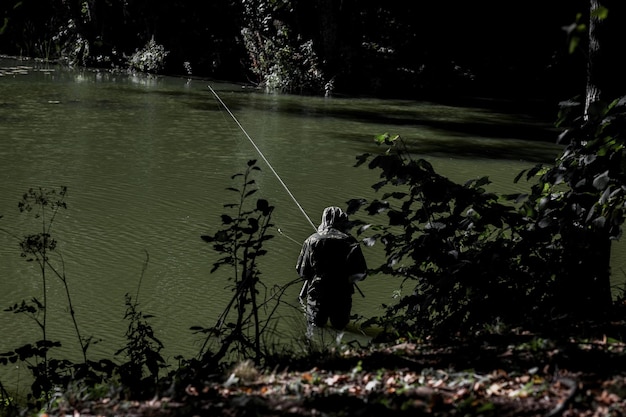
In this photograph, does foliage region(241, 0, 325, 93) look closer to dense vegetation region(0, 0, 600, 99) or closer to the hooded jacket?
dense vegetation region(0, 0, 600, 99)

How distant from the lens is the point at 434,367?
4152 mm

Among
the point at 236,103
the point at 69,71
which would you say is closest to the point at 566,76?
the point at 236,103

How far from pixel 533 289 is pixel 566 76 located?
31905 millimetres

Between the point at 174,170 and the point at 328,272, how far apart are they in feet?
27.6

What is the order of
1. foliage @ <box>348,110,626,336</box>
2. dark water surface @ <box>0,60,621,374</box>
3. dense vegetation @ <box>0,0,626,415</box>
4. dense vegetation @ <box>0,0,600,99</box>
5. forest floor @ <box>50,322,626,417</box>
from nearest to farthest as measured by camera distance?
forest floor @ <box>50,322,626,417</box> < dense vegetation @ <box>0,0,626,415</box> < foliage @ <box>348,110,626,336</box> < dark water surface @ <box>0,60,621,374</box> < dense vegetation @ <box>0,0,600,99</box>

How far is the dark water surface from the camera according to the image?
9.09 meters

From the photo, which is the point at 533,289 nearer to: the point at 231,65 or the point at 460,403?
the point at 460,403

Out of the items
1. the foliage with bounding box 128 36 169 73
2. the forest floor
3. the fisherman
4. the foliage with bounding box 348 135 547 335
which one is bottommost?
the fisherman

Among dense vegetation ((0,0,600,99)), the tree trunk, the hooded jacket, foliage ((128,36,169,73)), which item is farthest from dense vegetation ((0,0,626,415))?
foliage ((128,36,169,73))

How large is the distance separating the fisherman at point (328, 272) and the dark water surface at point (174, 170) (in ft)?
1.10

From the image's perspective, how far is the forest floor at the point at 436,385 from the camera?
3508mm

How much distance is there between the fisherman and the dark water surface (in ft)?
1.10

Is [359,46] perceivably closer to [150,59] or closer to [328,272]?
[150,59]

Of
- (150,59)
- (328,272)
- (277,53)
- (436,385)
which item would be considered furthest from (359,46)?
(436,385)
